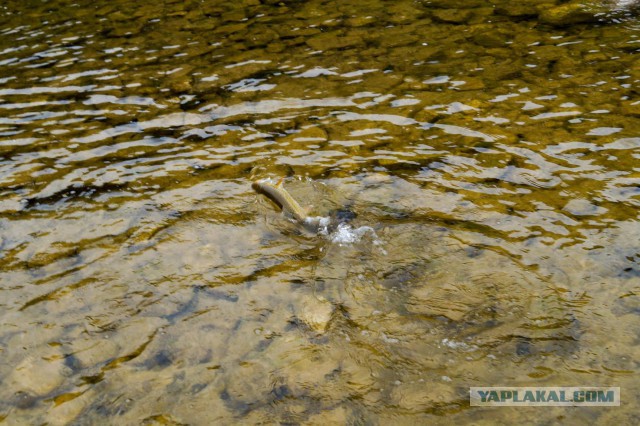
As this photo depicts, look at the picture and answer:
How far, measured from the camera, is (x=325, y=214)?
594cm

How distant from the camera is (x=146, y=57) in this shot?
973 centimetres

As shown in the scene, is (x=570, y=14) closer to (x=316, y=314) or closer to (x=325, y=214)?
(x=325, y=214)

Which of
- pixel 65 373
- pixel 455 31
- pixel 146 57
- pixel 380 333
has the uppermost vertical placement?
pixel 146 57

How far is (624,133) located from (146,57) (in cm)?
739

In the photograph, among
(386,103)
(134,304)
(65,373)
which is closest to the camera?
(65,373)

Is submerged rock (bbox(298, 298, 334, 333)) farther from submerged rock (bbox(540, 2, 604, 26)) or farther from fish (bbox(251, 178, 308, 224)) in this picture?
submerged rock (bbox(540, 2, 604, 26))

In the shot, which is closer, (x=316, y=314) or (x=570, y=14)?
(x=316, y=314)

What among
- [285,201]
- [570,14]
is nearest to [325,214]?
[285,201]

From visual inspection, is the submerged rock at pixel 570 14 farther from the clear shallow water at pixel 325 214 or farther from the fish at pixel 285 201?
the fish at pixel 285 201

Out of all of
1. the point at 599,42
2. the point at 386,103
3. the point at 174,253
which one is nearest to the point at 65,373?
the point at 174,253

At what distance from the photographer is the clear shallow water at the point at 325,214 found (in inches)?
167

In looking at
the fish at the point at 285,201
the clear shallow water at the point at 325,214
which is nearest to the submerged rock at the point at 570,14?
the clear shallow water at the point at 325,214

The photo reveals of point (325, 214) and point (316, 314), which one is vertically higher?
point (325, 214)

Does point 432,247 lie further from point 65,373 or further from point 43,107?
point 43,107
